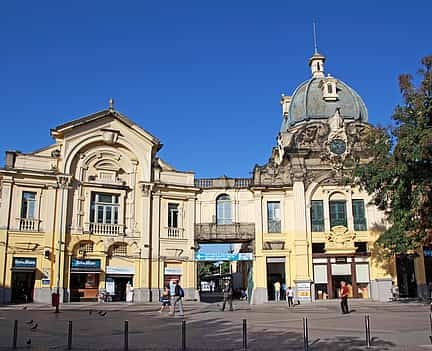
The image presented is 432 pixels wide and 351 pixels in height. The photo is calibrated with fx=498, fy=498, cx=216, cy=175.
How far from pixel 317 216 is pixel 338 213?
1.63 metres

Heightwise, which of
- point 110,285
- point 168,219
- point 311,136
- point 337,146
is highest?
point 311,136

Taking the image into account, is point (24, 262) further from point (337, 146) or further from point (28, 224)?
point (337, 146)

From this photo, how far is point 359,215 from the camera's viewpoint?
3697 centimetres

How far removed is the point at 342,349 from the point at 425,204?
59.9 feet

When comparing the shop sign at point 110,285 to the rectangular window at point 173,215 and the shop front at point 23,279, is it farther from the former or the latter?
the rectangular window at point 173,215

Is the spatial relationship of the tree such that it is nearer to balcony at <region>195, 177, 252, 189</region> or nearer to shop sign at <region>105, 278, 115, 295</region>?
balcony at <region>195, 177, 252, 189</region>

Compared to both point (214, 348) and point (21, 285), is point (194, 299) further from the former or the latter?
point (214, 348)

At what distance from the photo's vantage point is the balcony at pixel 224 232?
119 ft

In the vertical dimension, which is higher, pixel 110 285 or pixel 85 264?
pixel 85 264

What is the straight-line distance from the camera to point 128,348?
13.0 m

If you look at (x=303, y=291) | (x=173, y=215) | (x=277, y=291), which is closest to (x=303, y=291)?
(x=303, y=291)

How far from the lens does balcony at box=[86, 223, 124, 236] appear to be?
33750 mm

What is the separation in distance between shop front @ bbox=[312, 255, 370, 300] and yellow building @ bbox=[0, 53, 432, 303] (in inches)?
2.8

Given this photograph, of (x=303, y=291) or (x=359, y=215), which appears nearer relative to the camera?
(x=303, y=291)
